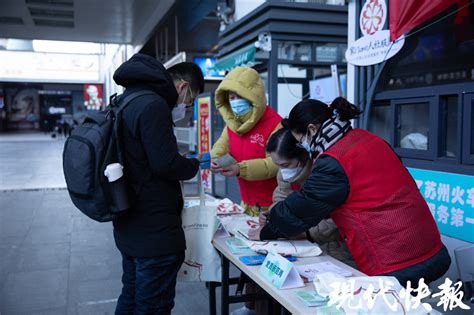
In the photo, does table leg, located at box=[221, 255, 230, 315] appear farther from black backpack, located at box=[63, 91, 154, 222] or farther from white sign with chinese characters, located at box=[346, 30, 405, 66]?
white sign with chinese characters, located at box=[346, 30, 405, 66]

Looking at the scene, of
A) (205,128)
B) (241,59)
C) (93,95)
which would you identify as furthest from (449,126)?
(93,95)

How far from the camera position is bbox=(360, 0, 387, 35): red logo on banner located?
3334mm

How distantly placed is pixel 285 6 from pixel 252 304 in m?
3.42

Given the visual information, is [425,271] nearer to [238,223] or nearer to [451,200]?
[238,223]

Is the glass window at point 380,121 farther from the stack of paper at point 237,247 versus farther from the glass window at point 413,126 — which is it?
the stack of paper at point 237,247

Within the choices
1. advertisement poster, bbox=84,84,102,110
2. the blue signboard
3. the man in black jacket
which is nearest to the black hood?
the man in black jacket

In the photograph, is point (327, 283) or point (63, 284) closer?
point (327, 283)

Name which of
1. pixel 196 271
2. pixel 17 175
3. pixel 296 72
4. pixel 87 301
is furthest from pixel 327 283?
pixel 17 175

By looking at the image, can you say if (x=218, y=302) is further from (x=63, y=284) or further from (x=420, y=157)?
(x=420, y=157)

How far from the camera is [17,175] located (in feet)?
34.2

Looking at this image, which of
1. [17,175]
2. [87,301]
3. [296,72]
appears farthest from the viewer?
[17,175]

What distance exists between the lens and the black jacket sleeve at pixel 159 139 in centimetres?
181

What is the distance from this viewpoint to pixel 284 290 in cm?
161

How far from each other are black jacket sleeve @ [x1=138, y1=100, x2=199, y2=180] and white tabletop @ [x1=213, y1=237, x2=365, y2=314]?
0.48 m
